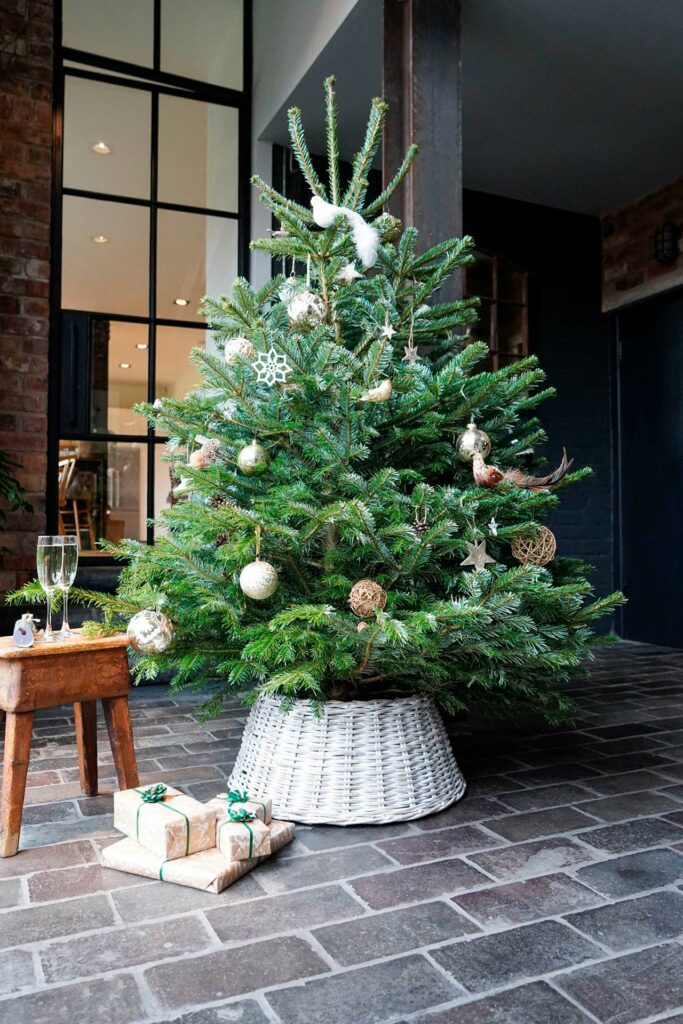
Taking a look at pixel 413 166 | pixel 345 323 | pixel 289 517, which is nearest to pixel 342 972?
pixel 289 517

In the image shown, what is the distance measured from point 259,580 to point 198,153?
10.1 feet

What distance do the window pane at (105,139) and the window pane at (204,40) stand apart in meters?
0.30

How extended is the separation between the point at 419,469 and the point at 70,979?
4.11 ft

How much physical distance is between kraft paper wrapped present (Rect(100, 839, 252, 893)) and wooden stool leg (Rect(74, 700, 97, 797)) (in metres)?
0.40

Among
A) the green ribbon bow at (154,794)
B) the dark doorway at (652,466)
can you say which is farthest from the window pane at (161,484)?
the dark doorway at (652,466)

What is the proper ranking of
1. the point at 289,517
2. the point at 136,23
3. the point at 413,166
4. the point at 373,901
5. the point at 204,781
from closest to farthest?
the point at 373,901 → the point at 289,517 → the point at 204,781 → the point at 413,166 → the point at 136,23

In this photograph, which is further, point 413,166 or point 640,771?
point 413,166

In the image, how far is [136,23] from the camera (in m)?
3.86

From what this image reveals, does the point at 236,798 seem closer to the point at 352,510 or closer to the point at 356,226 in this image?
the point at 352,510

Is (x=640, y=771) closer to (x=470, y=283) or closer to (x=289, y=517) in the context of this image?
(x=289, y=517)

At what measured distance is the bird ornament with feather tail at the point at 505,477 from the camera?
1.75 meters

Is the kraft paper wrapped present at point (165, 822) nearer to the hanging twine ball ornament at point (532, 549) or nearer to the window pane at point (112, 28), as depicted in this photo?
the hanging twine ball ornament at point (532, 549)

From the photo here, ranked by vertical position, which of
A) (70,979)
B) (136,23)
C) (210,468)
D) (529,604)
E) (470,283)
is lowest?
(70,979)

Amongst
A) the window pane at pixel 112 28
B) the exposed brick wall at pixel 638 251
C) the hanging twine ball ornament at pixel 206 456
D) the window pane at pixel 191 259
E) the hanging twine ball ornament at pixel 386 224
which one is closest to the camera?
the hanging twine ball ornament at pixel 206 456
